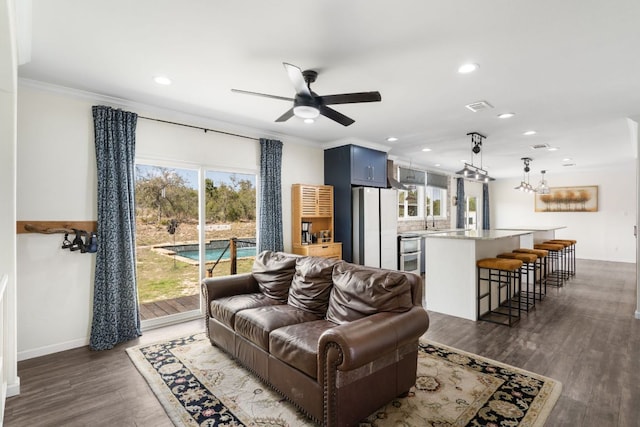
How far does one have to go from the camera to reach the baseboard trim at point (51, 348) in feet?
10.4

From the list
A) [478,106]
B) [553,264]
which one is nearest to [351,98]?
[478,106]

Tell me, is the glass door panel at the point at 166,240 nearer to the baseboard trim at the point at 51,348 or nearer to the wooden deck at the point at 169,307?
the wooden deck at the point at 169,307

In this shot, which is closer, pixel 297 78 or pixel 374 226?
pixel 297 78

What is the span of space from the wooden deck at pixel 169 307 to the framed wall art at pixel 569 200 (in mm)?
10670

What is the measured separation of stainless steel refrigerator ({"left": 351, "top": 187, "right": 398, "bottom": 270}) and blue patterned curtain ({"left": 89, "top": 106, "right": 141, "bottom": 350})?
344 centimetres

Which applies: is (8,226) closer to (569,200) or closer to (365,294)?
(365,294)

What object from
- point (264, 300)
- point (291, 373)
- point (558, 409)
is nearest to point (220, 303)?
point (264, 300)

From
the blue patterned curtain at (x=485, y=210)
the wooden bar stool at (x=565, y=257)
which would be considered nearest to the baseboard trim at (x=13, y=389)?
the wooden bar stool at (x=565, y=257)

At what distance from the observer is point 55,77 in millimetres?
3135

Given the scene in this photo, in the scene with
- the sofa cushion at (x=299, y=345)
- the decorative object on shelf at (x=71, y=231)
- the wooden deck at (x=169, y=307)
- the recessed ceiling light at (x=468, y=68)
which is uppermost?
the recessed ceiling light at (x=468, y=68)

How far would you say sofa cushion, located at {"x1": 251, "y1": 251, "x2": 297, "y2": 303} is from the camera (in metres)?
3.43

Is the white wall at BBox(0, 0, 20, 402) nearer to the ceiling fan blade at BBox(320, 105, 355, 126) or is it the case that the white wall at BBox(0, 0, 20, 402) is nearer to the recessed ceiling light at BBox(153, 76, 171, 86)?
the recessed ceiling light at BBox(153, 76, 171, 86)

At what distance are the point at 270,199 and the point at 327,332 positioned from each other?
3291mm

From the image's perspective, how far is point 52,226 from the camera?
3287mm
